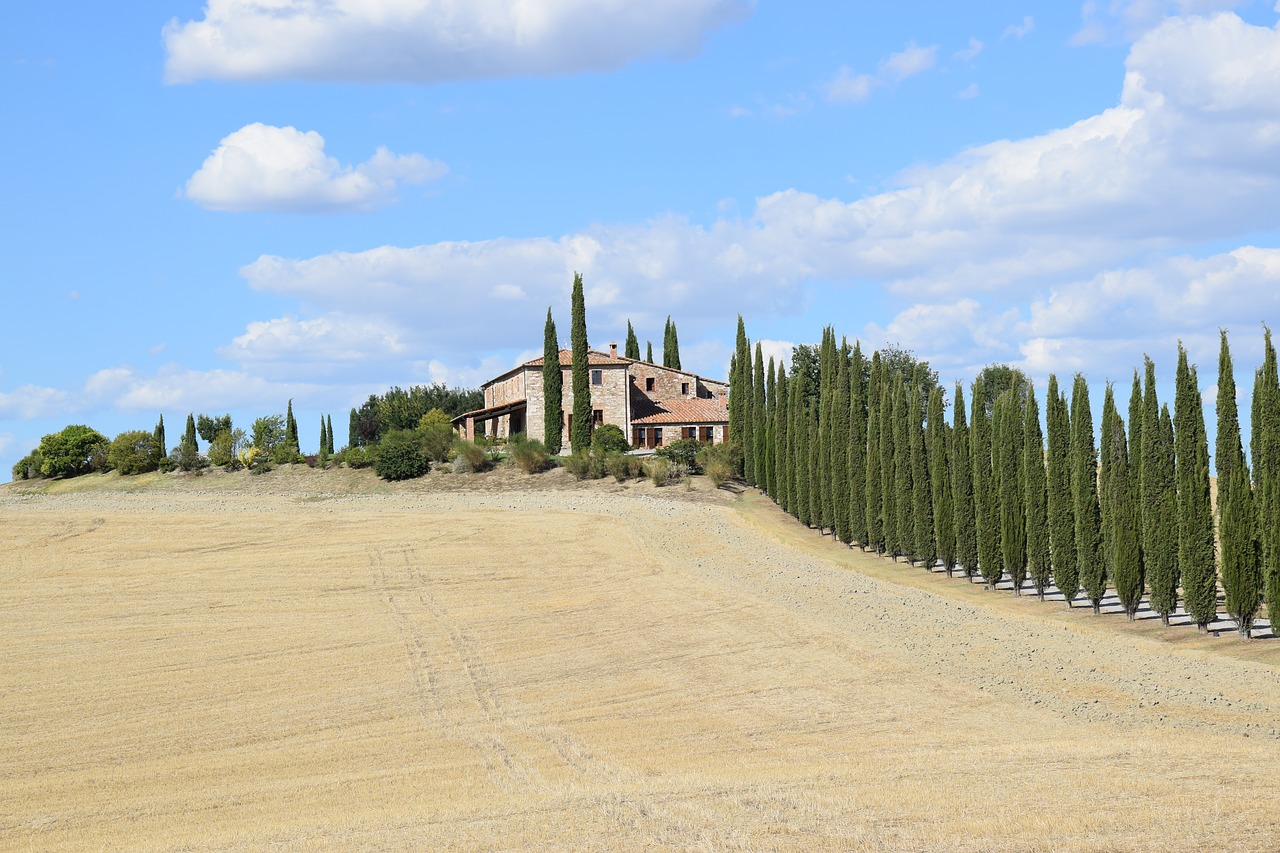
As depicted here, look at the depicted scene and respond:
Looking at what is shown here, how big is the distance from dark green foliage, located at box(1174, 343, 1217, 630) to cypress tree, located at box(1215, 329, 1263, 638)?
0.35 metres

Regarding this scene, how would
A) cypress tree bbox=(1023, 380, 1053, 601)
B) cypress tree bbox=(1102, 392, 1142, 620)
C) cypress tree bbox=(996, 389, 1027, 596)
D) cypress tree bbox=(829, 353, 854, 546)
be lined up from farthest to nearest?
1. cypress tree bbox=(829, 353, 854, 546)
2. cypress tree bbox=(996, 389, 1027, 596)
3. cypress tree bbox=(1023, 380, 1053, 601)
4. cypress tree bbox=(1102, 392, 1142, 620)

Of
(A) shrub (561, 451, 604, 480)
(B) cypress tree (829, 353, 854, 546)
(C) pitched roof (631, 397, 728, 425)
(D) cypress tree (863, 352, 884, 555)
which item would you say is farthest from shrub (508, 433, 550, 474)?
(D) cypress tree (863, 352, 884, 555)

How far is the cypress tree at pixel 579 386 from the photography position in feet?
189

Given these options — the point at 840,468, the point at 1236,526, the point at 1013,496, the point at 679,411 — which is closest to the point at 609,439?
the point at 679,411

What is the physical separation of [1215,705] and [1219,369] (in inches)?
371

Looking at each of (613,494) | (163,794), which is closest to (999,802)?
(163,794)

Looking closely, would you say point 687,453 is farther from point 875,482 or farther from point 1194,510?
point 1194,510

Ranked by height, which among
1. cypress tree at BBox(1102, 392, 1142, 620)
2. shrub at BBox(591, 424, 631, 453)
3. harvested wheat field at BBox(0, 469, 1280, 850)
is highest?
shrub at BBox(591, 424, 631, 453)

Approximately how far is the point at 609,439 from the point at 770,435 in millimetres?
8805

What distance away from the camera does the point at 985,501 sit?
3309 centimetres

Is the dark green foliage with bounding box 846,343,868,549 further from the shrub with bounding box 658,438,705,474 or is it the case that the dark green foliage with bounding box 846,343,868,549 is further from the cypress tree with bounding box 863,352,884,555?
the shrub with bounding box 658,438,705,474

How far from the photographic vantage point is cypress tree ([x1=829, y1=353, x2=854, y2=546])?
43062 mm

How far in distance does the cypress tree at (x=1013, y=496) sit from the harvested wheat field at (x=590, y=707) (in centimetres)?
125

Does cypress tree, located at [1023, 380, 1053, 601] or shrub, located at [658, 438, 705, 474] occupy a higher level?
shrub, located at [658, 438, 705, 474]
